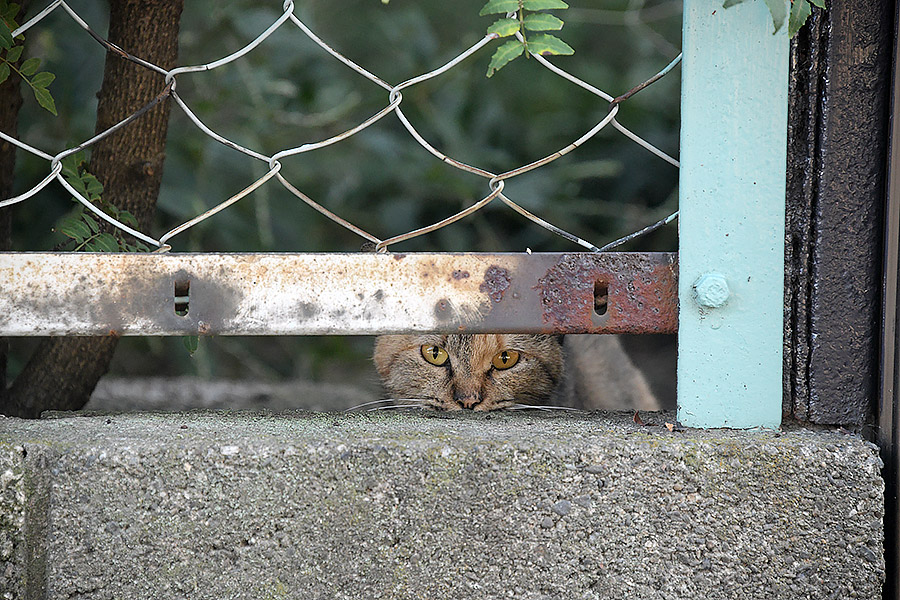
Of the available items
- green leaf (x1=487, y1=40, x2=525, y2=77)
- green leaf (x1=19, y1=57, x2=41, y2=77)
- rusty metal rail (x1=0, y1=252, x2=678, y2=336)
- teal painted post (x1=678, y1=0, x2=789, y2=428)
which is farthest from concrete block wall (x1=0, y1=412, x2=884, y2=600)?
green leaf (x1=19, y1=57, x2=41, y2=77)

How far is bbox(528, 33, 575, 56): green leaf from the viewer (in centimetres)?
117

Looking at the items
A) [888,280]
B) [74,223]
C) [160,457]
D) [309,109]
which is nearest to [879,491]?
[888,280]

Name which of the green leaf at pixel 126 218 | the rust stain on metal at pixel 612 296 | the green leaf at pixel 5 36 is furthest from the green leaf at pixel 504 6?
the green leaf at pixel 126 218

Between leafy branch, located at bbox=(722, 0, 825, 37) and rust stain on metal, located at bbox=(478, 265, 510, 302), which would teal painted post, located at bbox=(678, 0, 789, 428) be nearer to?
leafy branch, located at bbox=(722, 0, 825, 37)

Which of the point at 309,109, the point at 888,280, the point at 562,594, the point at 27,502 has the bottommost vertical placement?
the point at 562,594

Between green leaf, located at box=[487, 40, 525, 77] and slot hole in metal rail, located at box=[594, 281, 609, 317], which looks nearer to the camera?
green leaf, located at box=[487, 40, 525, 77]

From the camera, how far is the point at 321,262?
51.5 inches

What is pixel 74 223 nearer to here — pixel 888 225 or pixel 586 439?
pixel 586 439

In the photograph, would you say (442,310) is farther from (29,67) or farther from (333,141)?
(29,67)

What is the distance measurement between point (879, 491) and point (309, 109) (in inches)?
125

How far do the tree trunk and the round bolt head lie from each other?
3.92 ft

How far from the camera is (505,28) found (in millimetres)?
1172

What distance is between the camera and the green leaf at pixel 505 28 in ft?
3.84

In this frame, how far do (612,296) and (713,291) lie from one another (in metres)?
0.16
